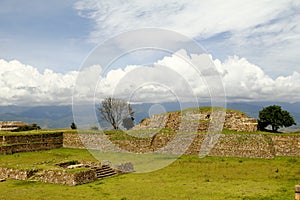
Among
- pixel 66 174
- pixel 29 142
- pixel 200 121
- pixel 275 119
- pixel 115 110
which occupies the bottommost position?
pixel 66 174

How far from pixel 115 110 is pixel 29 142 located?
2844cm

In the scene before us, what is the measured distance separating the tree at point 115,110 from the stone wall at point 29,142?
868 inches

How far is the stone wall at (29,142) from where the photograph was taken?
31.2m

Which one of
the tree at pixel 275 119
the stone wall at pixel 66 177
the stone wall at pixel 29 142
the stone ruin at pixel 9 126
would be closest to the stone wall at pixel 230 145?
the stone wall at pixel 29 142

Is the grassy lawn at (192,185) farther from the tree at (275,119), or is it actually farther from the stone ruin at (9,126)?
the stone ruin at (9,126)

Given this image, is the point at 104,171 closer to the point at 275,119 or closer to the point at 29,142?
the point at 29,142

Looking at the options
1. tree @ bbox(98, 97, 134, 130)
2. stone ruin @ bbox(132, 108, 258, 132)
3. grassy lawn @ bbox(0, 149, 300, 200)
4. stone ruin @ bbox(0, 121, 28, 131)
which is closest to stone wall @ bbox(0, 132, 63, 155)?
stone ruin @ bbox(132, 108, 258, 132)

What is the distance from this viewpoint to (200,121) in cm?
3562

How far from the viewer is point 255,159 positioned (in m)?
26.0

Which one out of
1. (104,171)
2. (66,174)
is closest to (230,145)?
(104,171)

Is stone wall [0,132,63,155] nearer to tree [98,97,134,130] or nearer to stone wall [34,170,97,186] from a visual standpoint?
stone wall [34,170,97,186]

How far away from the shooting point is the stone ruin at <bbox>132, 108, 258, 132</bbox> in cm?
3362

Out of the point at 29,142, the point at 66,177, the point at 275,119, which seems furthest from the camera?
the point at 275,119

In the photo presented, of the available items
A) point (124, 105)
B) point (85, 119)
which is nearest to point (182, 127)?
point (85, 119)
